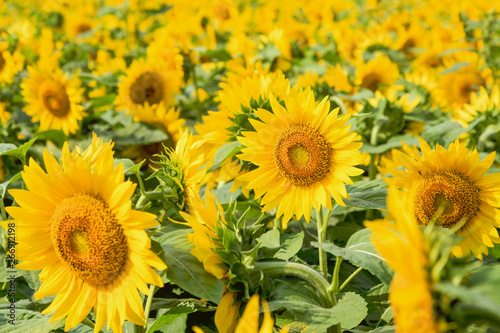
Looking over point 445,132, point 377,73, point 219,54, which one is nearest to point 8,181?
point 445,132

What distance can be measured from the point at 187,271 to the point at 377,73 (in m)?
2.20

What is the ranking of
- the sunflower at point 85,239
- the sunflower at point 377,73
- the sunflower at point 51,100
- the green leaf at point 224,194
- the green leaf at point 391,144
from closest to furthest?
the sunflower at point 85,239
the green leaf at point 224,194
the green leaf at point 391,144
the sunflower at point 51,100
the sunflower at point 377,73

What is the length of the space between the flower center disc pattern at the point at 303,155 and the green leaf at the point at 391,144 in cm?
69

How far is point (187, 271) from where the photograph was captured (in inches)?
40.6

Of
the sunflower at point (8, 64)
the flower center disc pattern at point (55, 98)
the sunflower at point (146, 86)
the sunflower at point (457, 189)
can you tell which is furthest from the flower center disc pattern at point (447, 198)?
the sunflower at point (8, 64)

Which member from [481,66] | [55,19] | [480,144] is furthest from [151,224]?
[55,19]

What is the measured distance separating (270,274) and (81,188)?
1.44 ft

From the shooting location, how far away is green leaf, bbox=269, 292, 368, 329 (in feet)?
3.34

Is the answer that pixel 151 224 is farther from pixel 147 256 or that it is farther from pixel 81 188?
pixel 81 188

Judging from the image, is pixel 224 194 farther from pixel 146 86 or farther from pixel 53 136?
pixel 146 86

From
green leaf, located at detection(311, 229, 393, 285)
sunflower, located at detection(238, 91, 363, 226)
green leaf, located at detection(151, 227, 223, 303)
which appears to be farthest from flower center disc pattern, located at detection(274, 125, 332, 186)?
green leaf, located at detection(151, 227, 223, 303)

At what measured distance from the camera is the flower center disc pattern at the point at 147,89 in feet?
9.11

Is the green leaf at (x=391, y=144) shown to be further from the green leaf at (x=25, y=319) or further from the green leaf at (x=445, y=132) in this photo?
the green leaf at (x=25, y=319)

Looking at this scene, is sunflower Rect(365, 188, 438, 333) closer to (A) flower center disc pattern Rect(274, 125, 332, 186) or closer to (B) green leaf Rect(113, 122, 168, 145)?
(A) flower center disc pattern Rect(274, 125, 332, 186)
